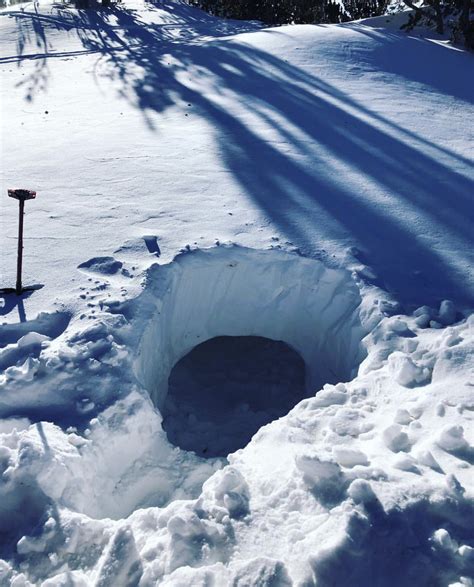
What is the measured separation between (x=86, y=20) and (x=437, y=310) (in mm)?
13257

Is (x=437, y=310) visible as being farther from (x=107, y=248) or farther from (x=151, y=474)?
(x=107, y=248)

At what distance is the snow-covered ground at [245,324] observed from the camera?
90.8 inches

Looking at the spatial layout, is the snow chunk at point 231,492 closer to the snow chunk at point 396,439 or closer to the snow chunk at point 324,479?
the snow chunk at point 324,479

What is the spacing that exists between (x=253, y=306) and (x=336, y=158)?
6.92 ft

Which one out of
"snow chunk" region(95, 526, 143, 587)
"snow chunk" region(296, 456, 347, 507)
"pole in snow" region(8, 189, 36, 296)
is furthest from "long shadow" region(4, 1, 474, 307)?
"snow chunk" region(95, 526, 143, 587)

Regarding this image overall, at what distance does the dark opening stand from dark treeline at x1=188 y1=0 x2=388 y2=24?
1372cm

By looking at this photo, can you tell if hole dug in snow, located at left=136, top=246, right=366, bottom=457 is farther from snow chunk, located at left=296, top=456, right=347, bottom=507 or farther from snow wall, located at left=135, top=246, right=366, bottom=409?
snow chunk, located at left=296, top=456, right=347, bottom=507

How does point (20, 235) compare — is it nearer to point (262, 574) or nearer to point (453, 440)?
point (262, 574)

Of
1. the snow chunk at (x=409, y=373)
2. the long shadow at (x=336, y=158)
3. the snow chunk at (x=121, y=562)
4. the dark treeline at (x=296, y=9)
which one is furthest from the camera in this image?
the dark treeline at (x=296, y=9)

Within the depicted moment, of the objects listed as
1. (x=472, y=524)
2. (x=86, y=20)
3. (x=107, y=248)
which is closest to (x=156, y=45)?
(x=86, y=20)

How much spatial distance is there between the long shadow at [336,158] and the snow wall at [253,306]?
293mm

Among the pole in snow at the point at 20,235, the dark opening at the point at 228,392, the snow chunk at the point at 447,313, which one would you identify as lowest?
the dark opening at the point at 228,392

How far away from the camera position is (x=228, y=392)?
16.7 ft

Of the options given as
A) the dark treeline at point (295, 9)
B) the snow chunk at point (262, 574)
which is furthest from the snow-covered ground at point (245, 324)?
the dark treeline at point (295, 9)
